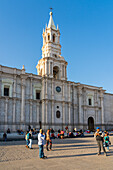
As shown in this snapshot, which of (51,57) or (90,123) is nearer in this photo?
(51,57)

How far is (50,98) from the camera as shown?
37.5 m

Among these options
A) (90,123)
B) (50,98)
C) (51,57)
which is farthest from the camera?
(90,123)

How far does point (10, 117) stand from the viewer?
33.0 metres

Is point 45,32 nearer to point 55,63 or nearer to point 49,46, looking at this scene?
point 49,46

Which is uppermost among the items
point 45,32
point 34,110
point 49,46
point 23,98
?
point 45,32

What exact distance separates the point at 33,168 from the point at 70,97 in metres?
33.9

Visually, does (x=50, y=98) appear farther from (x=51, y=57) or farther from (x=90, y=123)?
(x=90, y=123)

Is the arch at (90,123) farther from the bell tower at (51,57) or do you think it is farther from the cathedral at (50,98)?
the bell tower at (51,57)

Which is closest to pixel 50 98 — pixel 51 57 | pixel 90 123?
pixel 51 57

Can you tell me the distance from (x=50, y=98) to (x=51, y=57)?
9.77m

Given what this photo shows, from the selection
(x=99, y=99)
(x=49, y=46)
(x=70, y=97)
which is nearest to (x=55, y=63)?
(x=49, y=46)

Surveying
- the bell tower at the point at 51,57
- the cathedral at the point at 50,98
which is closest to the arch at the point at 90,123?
the cathedral at the point at 50,98

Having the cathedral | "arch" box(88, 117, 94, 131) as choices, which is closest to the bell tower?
the cathedral

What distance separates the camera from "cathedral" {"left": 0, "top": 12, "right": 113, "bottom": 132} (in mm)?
33625
